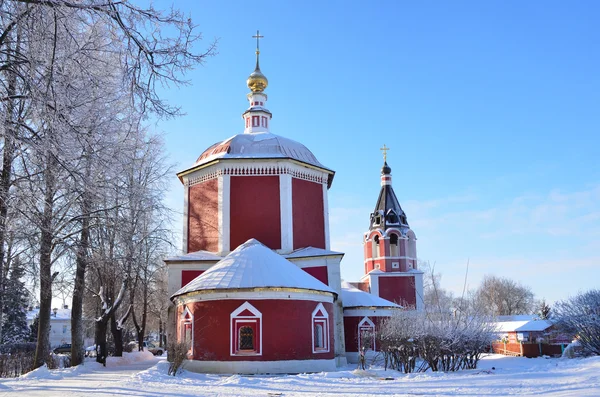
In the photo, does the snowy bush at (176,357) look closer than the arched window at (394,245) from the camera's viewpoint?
Yes

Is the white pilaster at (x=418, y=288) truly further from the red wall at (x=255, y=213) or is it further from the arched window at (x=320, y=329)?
the arched window at (x=320, y=329)

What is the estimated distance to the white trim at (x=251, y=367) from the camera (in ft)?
53.4

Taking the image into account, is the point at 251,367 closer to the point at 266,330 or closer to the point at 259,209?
the point at 266,330

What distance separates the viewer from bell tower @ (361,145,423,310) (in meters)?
36.5

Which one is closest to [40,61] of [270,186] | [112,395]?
[112,395]

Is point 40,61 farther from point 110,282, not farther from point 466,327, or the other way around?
point 110,282

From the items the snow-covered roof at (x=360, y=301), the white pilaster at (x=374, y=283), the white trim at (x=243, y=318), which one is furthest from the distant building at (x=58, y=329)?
the white trim at (x=243, y=318)

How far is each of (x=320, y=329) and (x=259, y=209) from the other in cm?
581

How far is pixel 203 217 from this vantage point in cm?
2234

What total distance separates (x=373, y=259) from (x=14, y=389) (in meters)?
28.9

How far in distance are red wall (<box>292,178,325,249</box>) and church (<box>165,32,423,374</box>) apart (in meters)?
0.04

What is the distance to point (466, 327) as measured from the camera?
1597 cm

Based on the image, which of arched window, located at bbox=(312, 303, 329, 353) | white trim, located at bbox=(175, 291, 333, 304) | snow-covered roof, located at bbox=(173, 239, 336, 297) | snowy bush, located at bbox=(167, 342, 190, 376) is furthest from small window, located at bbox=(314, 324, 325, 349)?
snowy bush, located at bbox=(167, 342, 190, 376)

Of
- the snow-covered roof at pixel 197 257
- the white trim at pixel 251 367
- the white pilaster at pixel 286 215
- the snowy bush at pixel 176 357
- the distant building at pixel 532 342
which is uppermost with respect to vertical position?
the white pilaster at pixel 286 215
